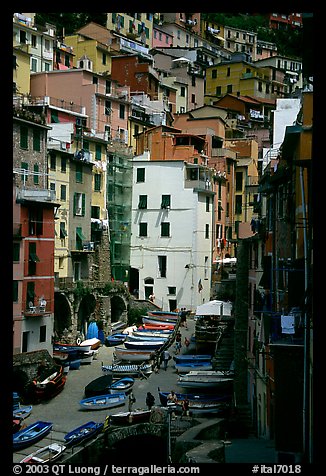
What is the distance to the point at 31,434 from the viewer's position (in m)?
19.6

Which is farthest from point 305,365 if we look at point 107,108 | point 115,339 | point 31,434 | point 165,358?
point 107,108

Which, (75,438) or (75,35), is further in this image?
(75,35)

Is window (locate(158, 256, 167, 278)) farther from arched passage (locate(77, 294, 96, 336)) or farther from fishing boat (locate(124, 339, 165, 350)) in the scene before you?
fishing boat (locate(124, 339, 165, 350))

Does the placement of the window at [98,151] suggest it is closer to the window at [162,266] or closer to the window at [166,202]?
the window at [166,202]

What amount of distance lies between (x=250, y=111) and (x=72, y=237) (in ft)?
88.7

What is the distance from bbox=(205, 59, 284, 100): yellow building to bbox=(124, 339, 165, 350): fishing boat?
35912 mm

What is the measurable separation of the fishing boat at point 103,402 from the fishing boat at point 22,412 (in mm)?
1625

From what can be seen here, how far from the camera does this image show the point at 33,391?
2381 centimetres

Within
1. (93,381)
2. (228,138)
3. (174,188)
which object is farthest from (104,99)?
(93,381)

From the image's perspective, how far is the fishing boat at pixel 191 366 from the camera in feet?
88.6

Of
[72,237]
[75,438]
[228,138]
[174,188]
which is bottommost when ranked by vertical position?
[75,438]

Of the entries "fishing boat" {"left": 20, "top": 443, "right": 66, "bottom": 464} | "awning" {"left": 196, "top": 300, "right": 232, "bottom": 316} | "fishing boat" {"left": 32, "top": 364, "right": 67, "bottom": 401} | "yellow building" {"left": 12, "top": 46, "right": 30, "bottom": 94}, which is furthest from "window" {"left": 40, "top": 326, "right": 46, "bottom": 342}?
"yellow building" {"left": 12, "top": 46, "right": 30, "bottom": 94}

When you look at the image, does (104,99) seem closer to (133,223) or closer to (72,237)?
(133,223)

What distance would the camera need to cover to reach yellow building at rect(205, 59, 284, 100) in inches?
2485
